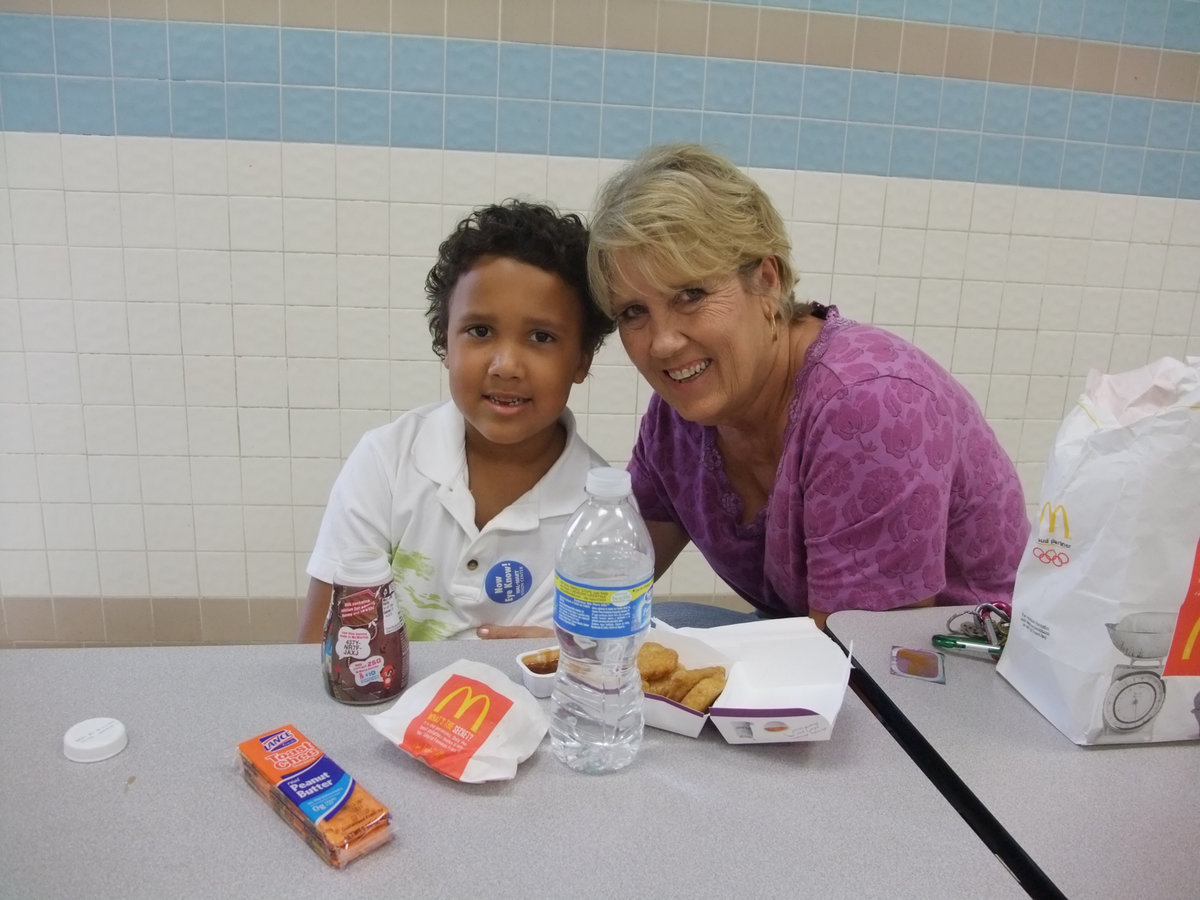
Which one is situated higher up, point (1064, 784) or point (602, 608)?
point (602, 608)

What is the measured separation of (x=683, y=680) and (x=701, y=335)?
0.57 meters

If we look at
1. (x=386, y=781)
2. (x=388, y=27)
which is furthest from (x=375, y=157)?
(x=386, y=781)

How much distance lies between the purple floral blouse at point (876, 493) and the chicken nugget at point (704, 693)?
36cm

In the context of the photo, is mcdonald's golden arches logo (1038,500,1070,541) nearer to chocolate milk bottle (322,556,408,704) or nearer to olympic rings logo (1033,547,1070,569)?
olympic rings logo (1033,547,1070,569)

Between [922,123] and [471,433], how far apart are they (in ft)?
6.07

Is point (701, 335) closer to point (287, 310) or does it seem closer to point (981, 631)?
point (981, 631)

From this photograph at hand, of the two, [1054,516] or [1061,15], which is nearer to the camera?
[1054,516]

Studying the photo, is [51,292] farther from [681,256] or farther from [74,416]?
[681,256]

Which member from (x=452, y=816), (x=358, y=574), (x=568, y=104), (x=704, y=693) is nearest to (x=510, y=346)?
(x=358, y=574)

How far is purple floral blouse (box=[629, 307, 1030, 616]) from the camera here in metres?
1.18

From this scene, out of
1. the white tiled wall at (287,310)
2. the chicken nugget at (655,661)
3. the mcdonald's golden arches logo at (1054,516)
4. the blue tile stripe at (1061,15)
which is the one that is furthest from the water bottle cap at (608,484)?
the blue tile stripe at (1061,15)

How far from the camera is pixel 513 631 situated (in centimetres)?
125

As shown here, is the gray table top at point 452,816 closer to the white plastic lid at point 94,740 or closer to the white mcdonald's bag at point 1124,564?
the white plastic lid at point 94,740

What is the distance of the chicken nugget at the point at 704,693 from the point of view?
0.87 metres
